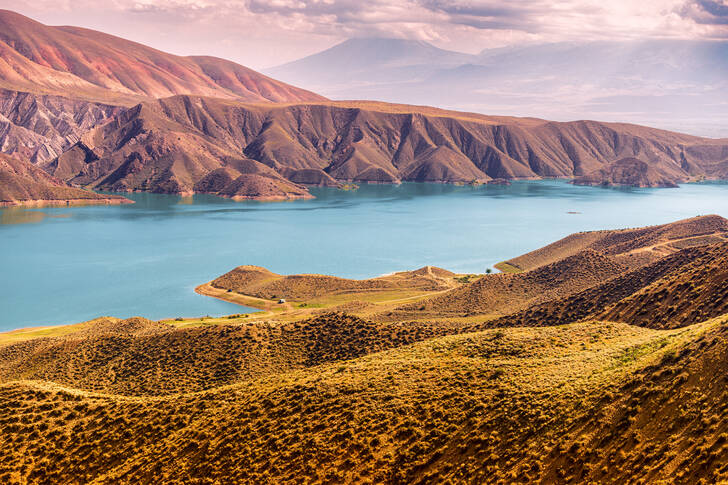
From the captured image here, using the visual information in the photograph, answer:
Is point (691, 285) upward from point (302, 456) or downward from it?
upward

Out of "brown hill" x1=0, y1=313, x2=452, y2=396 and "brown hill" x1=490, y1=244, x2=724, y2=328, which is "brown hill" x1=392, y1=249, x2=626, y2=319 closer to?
"brown hill" x1=490, y1=244, x2=724, y2=328

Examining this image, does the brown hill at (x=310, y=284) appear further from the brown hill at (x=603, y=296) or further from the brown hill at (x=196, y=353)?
the brown hill at (x=196, y=353)

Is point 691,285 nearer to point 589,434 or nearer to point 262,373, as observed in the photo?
point 589,434

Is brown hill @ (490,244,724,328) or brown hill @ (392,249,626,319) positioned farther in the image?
brown hill @ (392,249,626,319)

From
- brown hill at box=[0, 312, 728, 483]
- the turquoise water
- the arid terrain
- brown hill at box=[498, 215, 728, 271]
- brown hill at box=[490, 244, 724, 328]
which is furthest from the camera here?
the turquoise water

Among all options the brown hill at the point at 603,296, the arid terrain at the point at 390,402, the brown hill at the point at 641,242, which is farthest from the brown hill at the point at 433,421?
the brown hill at the point at 641,242

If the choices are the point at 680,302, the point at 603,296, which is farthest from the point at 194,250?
the point at 680,302

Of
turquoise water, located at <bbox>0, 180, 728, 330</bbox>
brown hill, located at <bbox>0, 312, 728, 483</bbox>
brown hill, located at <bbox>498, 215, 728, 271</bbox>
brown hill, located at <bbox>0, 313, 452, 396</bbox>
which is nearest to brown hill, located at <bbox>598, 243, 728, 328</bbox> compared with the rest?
brown hill, located at <bbox>0, 312, 728, 483</bbox>

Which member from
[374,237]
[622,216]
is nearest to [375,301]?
[374,237]
